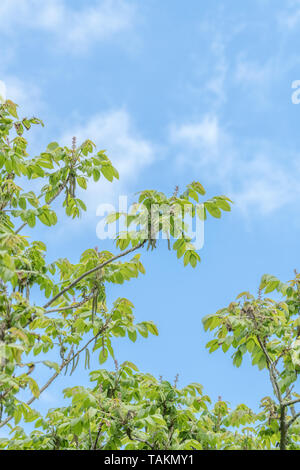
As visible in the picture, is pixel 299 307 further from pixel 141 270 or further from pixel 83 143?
pixel 83 143

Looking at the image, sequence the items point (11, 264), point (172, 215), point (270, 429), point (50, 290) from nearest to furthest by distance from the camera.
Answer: point (11, 264)
point (172, 215)
point (270, 429)
point (50, 290)

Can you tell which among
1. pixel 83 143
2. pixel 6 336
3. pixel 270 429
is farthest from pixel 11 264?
pixel 270 429

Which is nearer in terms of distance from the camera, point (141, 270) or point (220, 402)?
point (141, 270)

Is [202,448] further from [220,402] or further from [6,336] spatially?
[6,336]

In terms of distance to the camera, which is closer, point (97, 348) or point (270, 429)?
point (270, 429)

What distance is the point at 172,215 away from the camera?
21.6ft

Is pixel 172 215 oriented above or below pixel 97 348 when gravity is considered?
above

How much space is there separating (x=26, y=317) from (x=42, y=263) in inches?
53.1

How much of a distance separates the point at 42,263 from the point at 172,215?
2.37 m

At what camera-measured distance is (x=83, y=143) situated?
27.9 feet
